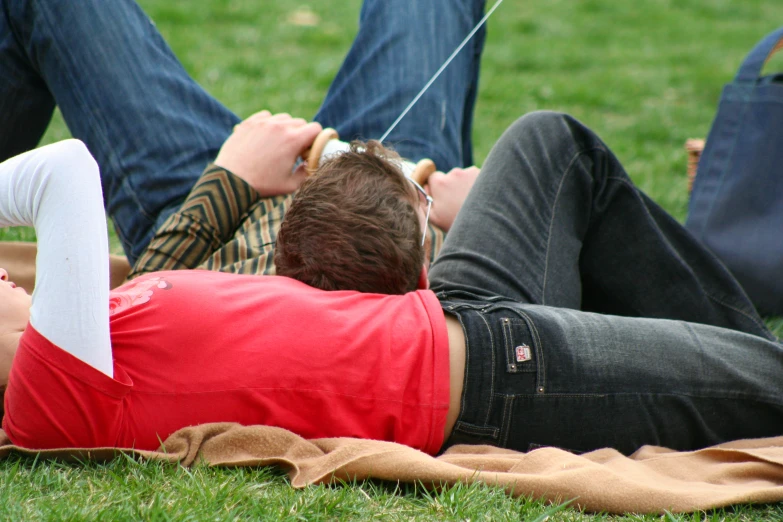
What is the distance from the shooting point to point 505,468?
170 centimetres

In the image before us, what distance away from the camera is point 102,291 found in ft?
5.13

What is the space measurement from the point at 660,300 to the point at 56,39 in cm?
186

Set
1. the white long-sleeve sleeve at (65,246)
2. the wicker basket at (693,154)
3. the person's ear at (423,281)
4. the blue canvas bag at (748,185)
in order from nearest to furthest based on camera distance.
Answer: the white long-sleeve sleeve at (65,246)
the person's ear at (423,281)
the blue canvas bag at (748,185)
the wicker basket at (693,154)

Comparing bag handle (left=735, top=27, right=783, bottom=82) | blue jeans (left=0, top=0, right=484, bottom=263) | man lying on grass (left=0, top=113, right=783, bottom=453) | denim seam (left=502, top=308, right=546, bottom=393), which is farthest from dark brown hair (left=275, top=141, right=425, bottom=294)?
bag handle (left=735, top=27, right=783, bottom=82)

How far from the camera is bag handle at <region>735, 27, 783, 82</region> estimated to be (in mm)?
2967

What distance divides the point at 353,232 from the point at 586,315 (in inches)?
21.2

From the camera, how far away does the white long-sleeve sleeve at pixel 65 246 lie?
60.4 inches

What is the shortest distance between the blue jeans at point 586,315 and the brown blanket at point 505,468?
0.10 meters

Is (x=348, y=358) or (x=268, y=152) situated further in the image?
(x=268, y=152)

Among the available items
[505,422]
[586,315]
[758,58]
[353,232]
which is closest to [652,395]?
[586,315]

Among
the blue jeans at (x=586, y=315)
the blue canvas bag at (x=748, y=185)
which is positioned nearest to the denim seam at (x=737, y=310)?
the blue jeans at (x=586, y=315)

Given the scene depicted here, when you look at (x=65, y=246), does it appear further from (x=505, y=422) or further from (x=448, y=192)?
(x=448, y=192)

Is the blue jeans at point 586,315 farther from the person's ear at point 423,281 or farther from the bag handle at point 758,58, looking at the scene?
the bag handle at point 758,58

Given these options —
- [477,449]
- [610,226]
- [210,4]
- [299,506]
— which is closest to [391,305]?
[477,449]
